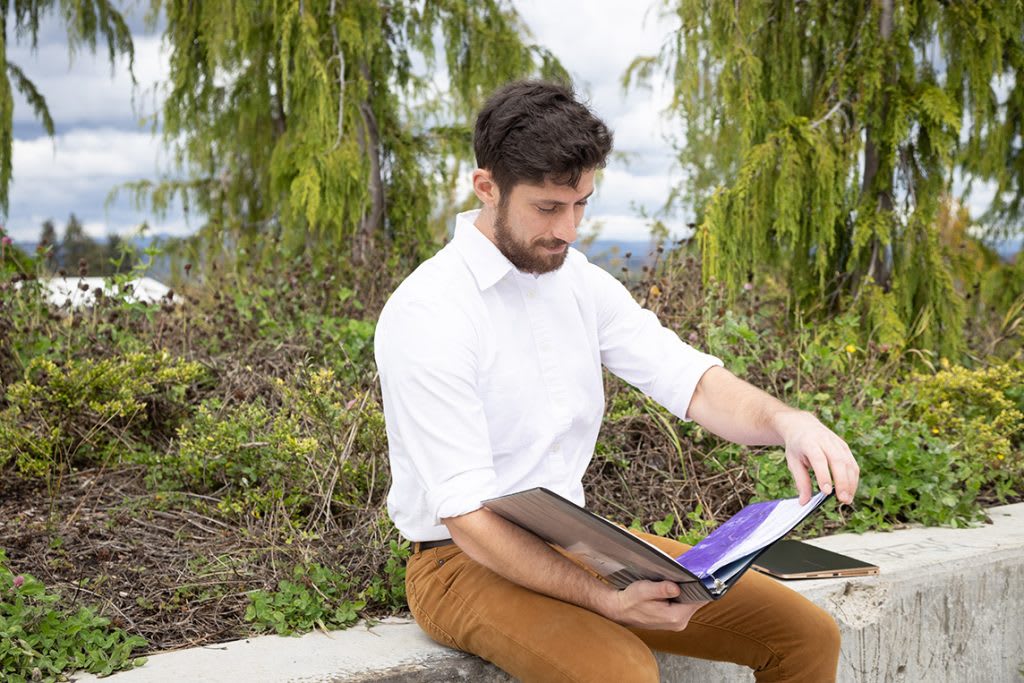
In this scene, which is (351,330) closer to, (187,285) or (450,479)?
(187,285)

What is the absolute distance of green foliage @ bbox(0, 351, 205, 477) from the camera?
12.4 feet

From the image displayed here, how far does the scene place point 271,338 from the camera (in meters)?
5.09

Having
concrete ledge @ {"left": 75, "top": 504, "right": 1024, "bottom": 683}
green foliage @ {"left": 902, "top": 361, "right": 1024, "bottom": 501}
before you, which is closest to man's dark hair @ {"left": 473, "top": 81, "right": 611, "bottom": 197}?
concrete ledge @ {"left": 75, "top": 504, "right": 1024, "bottom": 683}

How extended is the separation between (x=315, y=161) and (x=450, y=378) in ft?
13.5

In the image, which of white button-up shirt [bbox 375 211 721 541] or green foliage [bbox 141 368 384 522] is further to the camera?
green foliage [bbox 141 368 384 522]

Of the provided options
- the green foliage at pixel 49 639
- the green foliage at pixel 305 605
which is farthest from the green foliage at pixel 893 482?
the green foliage at pixel 49 639

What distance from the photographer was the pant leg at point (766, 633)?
2.48 m

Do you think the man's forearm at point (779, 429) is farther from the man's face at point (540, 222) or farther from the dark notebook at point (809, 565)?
the dark notebook at point (809, 565)

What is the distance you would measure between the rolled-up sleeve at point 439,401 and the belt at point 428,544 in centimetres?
24

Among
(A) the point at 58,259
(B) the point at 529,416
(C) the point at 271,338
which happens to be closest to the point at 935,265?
(C) the point at 271,338

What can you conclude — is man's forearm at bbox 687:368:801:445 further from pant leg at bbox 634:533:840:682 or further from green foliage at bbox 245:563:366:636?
green foliage at bbox 245:563:366:636

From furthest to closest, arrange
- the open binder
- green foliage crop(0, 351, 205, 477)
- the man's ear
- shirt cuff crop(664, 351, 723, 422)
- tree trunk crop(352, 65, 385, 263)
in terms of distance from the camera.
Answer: tree trunk crop(352, 65, 385, 263) < green foliage crop(0, 351, 205, 477) < shirt cuff crop(664, 351, 723, 422) < the man's ear < the open binder

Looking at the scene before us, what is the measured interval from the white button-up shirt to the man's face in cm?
5

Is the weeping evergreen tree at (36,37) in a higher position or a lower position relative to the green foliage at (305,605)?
higher
